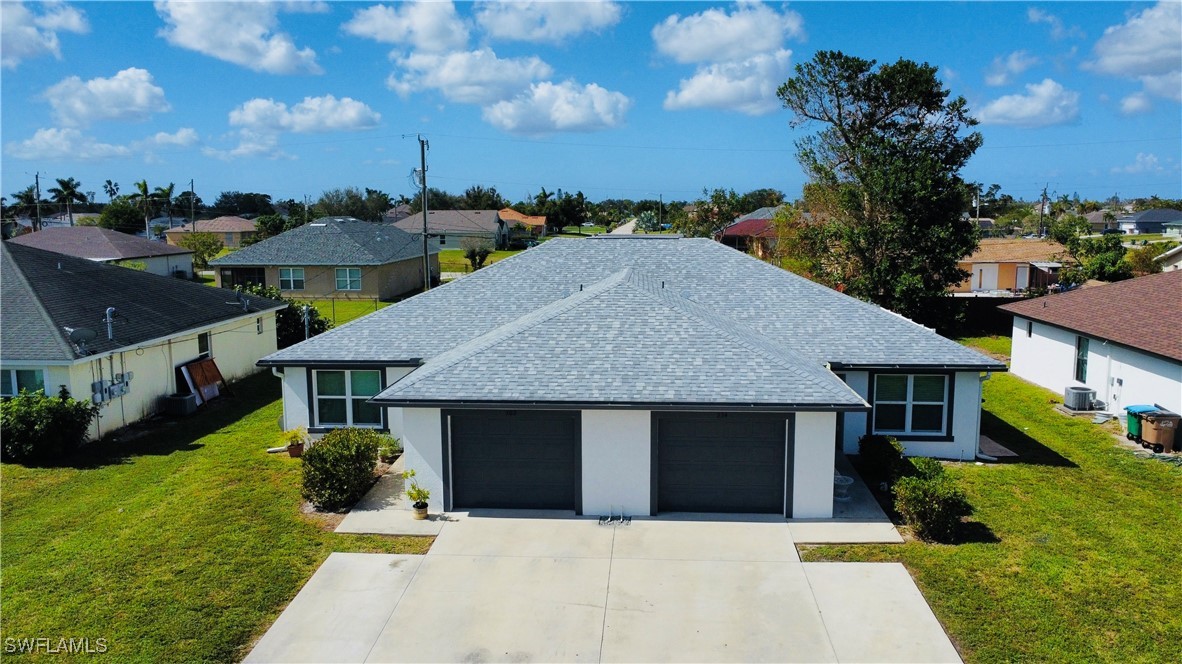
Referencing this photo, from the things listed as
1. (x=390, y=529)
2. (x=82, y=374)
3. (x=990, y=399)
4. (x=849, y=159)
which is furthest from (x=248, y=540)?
(x=849, y=159)

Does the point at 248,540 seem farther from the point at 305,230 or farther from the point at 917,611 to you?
the point at 305,230

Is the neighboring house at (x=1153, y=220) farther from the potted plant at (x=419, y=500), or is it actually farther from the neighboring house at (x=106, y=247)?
the potted plant at (x=419, y=500)

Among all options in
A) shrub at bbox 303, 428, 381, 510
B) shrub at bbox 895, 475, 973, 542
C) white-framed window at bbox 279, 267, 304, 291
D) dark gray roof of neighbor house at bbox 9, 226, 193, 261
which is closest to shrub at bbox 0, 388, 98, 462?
shrub at bbox 303, 428, 381, 510

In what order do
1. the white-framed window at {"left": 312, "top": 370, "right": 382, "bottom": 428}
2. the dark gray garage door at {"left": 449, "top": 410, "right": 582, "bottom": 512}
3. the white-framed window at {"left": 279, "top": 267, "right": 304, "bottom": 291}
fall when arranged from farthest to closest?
1. the white-framed window at {"left": 279, "top": 267, "right": 304, "bottom": 291}
2. the white-framed window at {"left": 312, "top": 370, "right": 382, "bottom": 428}
3. the dark gray garage door at {"left": 449, "top": 410, "right": 582, "bottom": 512}

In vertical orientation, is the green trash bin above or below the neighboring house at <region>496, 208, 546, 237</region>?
below

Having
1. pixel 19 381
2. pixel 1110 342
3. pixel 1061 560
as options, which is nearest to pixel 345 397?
pixel 19 381

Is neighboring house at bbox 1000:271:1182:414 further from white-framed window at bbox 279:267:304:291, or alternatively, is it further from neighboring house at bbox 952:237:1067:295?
white-framed window at bbox 279:267:304:291

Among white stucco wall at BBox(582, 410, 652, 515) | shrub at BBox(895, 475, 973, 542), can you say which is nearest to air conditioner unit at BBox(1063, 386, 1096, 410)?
shrub at BBox(895, 475, 973, 542)

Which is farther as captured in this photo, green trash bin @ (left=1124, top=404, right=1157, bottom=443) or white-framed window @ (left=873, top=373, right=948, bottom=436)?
green trash bin @ (left=1124, top=404, right=1157, bottom=443)
